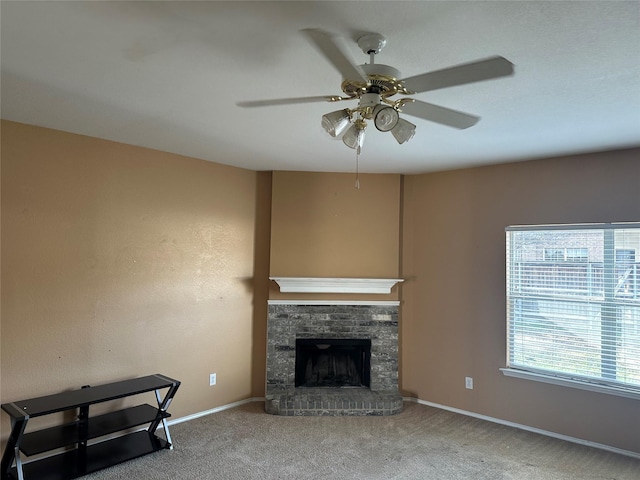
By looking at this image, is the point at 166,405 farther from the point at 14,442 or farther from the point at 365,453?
the point at 365,453

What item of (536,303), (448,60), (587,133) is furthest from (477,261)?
(448,60)

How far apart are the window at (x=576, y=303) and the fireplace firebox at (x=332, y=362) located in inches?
57.0

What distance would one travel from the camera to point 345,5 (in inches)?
62.2

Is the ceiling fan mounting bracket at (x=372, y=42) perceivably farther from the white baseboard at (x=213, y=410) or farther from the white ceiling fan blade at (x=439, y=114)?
the white baseboard at (x=213, y=410)

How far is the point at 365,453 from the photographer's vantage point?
10.9 ft

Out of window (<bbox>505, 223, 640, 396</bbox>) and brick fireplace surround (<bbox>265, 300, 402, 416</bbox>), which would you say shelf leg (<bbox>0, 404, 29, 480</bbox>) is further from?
window (<bbox>505, 223, 640, 396</bbox>)

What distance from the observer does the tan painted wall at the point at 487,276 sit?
11.5 ft

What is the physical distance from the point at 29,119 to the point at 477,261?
396 cm

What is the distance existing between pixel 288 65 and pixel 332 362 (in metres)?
3.37

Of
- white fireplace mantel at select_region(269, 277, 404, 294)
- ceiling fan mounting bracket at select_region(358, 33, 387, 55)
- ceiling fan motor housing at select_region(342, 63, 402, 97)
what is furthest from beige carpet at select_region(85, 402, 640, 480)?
ceiling fan mounting bracket at select_region(358, 33, 387, 55)

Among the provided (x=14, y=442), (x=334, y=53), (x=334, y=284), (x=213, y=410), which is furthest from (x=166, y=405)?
(x=334, y=53)

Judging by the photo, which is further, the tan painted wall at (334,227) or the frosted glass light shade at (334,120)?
the tan painted wall at (334,227)

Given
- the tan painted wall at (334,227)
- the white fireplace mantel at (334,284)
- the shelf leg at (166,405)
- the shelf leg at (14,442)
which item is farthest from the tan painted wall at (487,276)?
the shelf leg at (14,442)

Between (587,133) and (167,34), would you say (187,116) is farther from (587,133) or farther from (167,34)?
(587,133)
